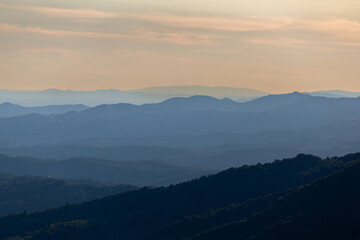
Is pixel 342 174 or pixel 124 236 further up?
pixel 342 174

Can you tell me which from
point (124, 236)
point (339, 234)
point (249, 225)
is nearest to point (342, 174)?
point (249, 225)

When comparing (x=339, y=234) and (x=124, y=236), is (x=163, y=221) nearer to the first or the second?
(x=124, y=236)

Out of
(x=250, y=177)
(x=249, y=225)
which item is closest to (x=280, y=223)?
(x=249, y=225)

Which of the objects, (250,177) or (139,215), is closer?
(139,215)

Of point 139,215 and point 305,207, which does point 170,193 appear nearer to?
point 139,215

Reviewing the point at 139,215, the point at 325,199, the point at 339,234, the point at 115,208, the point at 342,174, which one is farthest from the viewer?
the point at 115,208

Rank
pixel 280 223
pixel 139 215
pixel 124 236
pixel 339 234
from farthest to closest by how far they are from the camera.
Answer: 1. pixel 139 215
2. pixel 124 236
3. pixel 280 223
4. pixel 339 234
